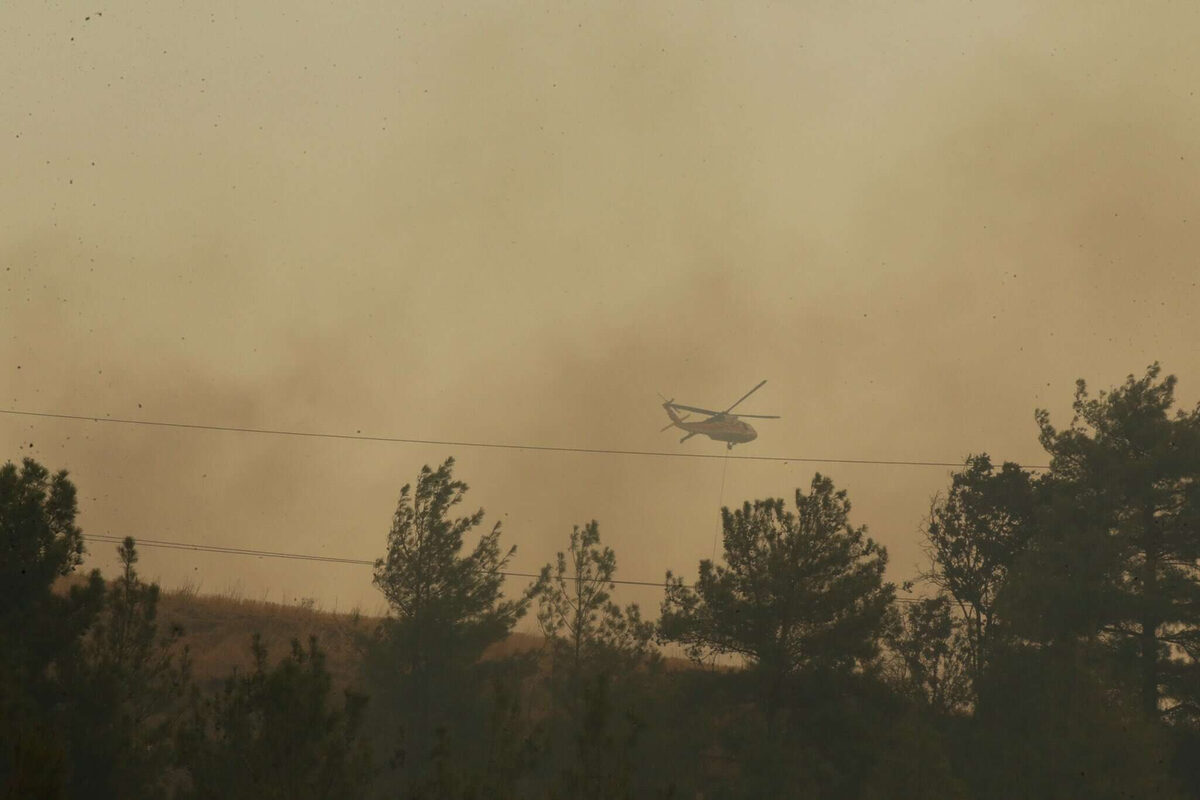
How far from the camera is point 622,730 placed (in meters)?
34.5

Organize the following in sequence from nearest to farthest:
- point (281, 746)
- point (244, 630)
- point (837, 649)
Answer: point (281, 746)
point (837, 649)
point (244, 630)

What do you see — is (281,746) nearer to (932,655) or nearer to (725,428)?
(932,655)

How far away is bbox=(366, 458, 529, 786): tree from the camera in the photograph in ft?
129

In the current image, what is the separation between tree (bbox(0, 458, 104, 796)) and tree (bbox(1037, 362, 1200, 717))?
30.5 m

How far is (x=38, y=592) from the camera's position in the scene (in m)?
26.0

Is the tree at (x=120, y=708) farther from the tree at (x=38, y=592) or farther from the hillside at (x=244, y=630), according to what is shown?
the hillside at (x=244, y=630)

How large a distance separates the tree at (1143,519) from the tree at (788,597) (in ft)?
26.6

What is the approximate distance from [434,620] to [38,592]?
15.9 meters

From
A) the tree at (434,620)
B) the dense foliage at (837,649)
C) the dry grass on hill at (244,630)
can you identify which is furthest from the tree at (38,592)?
the dry grass on hill at (244,630)

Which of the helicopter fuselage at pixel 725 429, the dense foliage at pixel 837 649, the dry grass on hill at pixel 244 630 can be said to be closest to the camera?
the dense foliage at pixel 837 649

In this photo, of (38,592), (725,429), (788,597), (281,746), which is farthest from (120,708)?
(725,429)

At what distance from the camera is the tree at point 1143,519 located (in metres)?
40.5

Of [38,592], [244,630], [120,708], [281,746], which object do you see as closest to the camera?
[281,746]

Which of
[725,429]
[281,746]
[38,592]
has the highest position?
[725,429]
